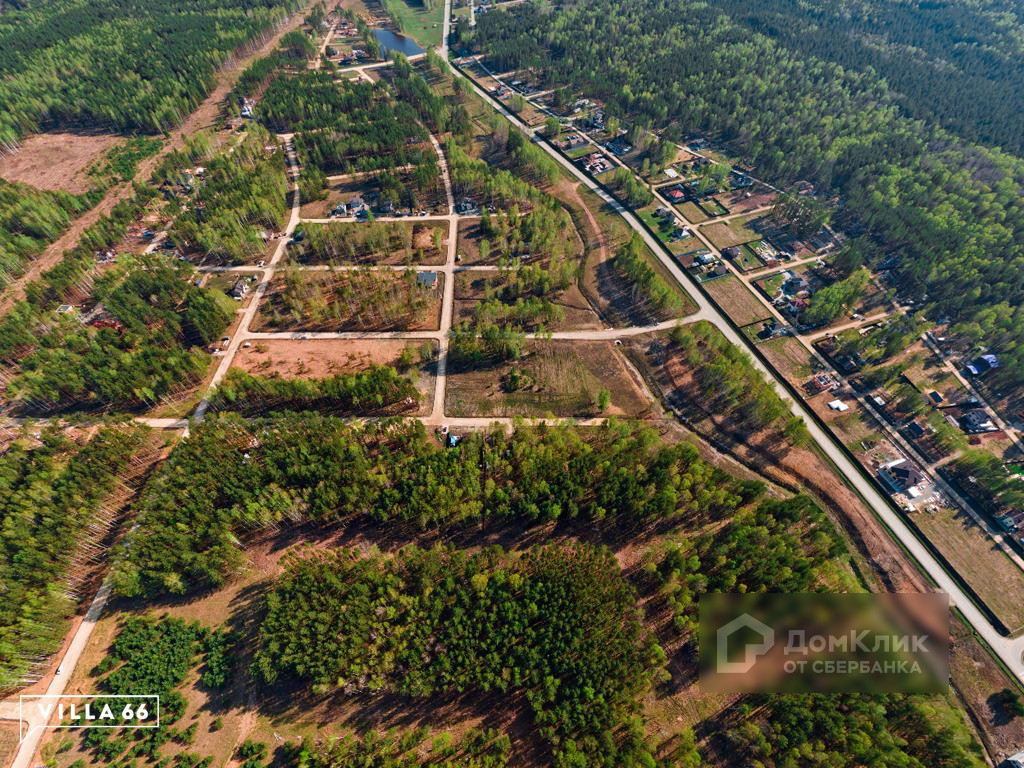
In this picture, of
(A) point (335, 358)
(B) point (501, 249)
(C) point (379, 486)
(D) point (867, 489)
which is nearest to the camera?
(C) point (379, 486)

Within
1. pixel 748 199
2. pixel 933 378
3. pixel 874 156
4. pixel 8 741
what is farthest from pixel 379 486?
pixel 874 156

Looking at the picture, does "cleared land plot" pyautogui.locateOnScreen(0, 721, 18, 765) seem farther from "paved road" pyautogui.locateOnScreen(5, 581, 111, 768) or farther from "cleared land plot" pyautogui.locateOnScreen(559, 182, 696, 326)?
"cleared land plot" pyautogui.locateOnScreen(559, 182, 696, 326)

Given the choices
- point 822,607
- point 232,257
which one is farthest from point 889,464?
point 232,257

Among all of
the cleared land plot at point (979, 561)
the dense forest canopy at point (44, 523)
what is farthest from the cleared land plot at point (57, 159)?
the cleared land plot at point (979, 561)

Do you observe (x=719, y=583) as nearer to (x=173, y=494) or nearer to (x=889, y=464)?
(x=889, y=464)

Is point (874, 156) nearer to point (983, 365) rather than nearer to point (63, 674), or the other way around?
point (983, 365)

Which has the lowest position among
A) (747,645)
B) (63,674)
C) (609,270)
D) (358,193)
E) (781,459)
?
(63,674)
